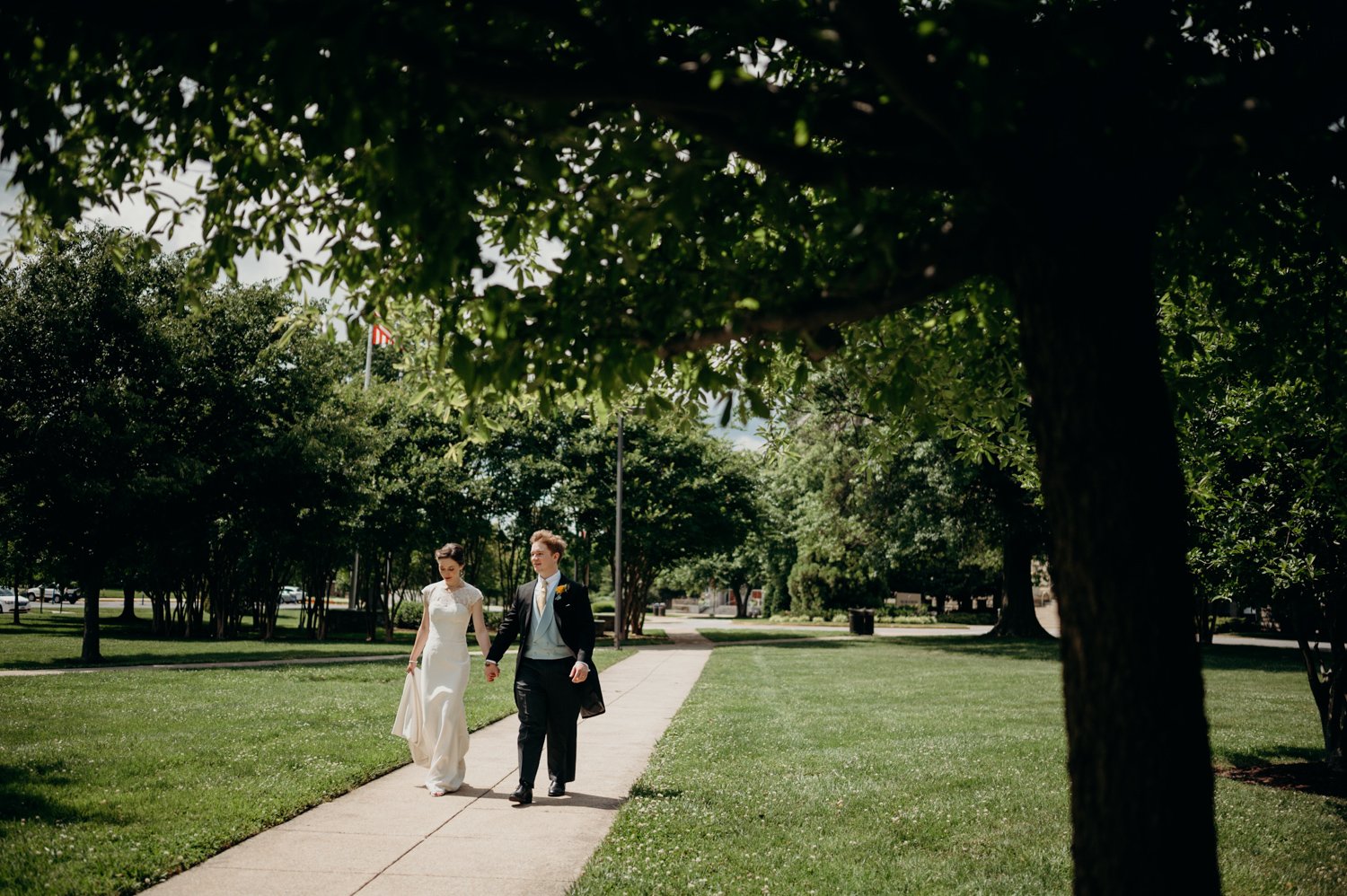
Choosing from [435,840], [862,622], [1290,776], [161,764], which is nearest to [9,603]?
[862,622]

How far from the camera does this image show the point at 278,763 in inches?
330

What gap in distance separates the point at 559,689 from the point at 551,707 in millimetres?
159

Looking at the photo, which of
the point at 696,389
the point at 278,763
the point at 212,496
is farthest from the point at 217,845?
the point at 212,496

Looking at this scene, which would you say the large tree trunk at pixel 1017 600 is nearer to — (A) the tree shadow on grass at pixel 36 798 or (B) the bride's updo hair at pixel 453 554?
(B) the bride's updo hair at pixel 453 554

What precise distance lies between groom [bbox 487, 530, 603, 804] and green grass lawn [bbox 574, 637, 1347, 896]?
78 centimetres

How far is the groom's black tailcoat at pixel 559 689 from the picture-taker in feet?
24.0

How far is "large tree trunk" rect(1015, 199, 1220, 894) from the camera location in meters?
2.66

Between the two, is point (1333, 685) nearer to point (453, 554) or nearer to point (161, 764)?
point (453, 554)

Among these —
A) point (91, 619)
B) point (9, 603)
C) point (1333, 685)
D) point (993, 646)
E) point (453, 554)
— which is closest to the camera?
point (453, 554)

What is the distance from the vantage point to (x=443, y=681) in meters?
7.81

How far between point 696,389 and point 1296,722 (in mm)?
13161

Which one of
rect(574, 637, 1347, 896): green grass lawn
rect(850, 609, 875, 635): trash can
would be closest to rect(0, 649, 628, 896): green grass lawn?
rect(574, 637, 1347, 896): green grass lawn

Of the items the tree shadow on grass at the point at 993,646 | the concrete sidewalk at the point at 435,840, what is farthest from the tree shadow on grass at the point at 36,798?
the tree shadow on grass at the point at 993,646

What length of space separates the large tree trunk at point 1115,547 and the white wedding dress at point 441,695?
567 centimetres
